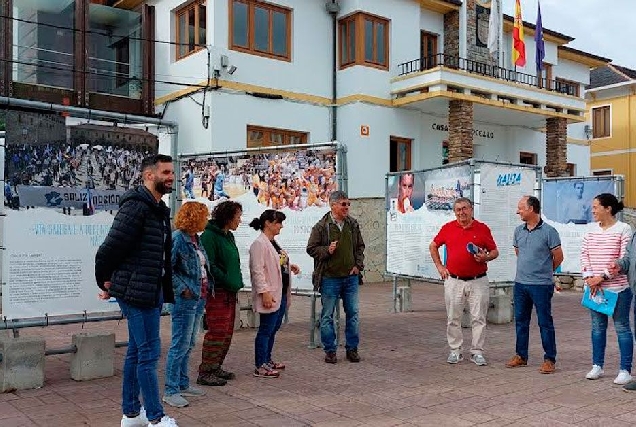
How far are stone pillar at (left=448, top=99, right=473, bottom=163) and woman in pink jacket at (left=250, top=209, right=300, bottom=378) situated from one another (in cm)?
1262

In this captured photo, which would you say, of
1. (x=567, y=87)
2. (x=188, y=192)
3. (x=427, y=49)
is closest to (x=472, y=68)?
(x=427, y=49)

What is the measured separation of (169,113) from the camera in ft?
57.6

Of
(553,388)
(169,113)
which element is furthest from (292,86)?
(553,388)

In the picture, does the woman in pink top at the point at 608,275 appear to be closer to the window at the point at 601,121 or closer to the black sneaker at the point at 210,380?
the black sneaker at the point at 210,380

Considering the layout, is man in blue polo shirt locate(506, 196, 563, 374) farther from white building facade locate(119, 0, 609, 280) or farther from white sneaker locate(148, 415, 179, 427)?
white building facade locate(119, 0, 609, 280)

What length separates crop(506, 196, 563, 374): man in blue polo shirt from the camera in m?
7.16

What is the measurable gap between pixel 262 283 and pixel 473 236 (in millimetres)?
2503

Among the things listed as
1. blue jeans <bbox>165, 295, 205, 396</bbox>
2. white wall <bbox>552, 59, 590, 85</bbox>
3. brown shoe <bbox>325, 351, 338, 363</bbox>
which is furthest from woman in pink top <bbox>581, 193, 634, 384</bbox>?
white wall <bbox>552, 59, 590, 85</bbox>

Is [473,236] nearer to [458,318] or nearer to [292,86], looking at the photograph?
[458,318]

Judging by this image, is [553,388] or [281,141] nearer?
[553,388]

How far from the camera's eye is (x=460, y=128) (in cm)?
1862

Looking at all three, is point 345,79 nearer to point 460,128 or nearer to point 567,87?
point 460,128

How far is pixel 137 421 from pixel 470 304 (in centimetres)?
415

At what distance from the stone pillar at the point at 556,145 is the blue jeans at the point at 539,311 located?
16299 mm
